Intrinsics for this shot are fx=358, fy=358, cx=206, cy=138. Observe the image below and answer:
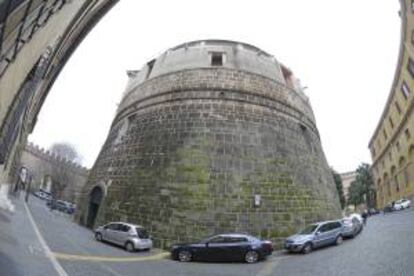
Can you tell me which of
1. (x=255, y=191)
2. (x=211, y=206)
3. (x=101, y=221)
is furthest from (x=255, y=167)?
(x=101, y=221)

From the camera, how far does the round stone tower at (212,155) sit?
623 inches

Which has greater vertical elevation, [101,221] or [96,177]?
[96,177]

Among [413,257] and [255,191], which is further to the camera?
[255,191]

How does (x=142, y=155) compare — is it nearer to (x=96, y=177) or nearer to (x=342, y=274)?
(x=96, y=177)

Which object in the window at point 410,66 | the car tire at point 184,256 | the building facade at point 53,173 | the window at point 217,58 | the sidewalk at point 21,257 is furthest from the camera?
the building facade at point 53,173

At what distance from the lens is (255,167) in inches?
671

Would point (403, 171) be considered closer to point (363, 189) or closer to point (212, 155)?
point (363, 189)

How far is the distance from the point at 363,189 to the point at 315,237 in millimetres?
42756

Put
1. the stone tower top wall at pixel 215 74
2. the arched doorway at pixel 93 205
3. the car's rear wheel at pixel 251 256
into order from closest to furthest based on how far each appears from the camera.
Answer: the car's rear wheel at pixel 251 256
the arched doorway at pixel 93 205
the stone tower top wall at pixel 215 74

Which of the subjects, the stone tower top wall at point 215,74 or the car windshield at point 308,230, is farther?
the stone tower top wall at point 215,74

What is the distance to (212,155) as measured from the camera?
1698 cm

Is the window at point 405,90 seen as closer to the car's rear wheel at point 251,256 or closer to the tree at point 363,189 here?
the tree at point 363,189

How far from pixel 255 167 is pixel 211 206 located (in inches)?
117

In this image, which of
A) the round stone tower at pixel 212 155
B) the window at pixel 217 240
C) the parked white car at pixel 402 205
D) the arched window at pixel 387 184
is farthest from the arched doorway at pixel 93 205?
the arched window at pixel 387 184
